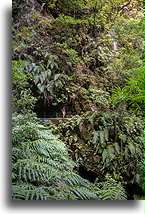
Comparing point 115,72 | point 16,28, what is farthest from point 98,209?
point 16,28

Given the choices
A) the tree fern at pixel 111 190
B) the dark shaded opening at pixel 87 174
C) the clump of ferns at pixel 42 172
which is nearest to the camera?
the clump of ferns at pixel 42 172

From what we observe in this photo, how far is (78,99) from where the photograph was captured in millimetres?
2523

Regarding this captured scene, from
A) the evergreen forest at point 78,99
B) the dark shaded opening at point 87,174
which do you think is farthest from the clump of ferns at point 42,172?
the dark shaded opening at point 87,174

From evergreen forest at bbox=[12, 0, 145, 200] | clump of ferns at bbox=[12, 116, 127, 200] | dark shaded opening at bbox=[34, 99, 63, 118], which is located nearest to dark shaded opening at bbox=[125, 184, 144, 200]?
evergreen forest at bbox=[12, 0, 145, 200]

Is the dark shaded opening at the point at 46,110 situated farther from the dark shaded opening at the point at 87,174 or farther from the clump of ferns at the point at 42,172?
the dark shaded opening at the point at 87,174

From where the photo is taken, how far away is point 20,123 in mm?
2100

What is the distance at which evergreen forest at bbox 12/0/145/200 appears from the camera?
6.00ft

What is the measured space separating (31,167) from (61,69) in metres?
1.53

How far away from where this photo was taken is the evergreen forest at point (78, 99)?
1828mm

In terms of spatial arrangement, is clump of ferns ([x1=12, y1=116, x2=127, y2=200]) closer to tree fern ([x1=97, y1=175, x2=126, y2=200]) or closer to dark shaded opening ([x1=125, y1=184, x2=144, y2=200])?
tree fern ([x1=97, y1=175, x2=126, y2=200])

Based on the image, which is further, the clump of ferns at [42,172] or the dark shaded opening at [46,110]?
the dark shaded opening at [46,110]

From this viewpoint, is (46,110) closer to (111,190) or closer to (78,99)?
(78,99)

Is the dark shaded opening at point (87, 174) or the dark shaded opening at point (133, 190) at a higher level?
the dark shaded opening at point (87, 174)

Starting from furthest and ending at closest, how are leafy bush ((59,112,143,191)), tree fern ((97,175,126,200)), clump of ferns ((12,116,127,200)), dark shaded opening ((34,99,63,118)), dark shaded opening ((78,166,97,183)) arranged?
dark shaded opening ((34,99,63,118)) < leafy bush ((59,112,143,191)) < dark shaded opening ((78,166,97,183)) < tree fern ((97,175,126,200)) < clump of ferns ((12,116,127,200))
